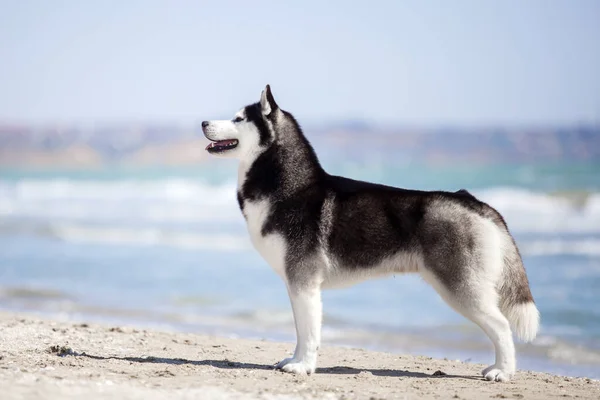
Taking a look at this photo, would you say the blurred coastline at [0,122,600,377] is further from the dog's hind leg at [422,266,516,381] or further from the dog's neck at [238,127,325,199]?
the dog's neck at [238,127,325,199]

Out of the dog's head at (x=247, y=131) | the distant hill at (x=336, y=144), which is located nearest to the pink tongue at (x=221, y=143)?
the dog's head at (x=247, y=131)

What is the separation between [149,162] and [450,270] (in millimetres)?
61332

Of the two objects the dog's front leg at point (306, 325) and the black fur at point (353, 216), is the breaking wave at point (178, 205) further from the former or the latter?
the dog's front leg at point (306, 325)

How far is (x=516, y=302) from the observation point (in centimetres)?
647

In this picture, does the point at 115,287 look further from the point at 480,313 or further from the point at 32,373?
the point at 480,313

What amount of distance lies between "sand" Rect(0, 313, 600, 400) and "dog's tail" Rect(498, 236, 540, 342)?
480 millimetres

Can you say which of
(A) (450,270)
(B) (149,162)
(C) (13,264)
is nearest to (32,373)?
(A) (450,270)

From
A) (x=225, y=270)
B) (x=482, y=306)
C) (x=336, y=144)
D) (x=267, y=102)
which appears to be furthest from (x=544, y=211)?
(x=336, y=144)

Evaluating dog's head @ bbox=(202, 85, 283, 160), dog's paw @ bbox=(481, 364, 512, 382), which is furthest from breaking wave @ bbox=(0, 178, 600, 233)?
dog's head @ bbox=(202, 85, 283, 160)

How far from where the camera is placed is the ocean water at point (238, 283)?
959 centimetres

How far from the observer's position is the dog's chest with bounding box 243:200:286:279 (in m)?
6.47

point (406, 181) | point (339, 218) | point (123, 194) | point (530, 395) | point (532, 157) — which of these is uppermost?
point (532, 157)

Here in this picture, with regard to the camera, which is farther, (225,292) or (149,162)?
(149,162)

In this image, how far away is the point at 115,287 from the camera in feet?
42.7
